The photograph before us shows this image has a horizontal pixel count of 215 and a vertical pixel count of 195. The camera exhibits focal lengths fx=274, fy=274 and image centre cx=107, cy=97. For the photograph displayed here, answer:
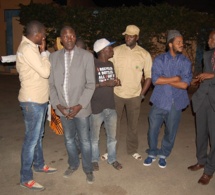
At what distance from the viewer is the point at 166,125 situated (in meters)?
4.47

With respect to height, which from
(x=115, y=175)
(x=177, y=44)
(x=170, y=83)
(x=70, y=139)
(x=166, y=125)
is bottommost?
(x=115, y=175)

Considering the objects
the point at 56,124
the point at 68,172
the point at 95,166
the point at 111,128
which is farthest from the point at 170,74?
the point at 56,124

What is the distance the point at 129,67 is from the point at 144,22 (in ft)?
22.0

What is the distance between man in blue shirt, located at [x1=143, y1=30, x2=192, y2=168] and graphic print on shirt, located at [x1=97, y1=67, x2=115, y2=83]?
663 mm

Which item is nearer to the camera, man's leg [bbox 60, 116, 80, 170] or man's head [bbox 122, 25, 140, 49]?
man's leg [bbox 60, 116, 80, 170]

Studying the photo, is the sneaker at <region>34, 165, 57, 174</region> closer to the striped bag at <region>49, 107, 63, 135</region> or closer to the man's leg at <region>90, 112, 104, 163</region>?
the man's leg at <region>90, 112, 104, 163</region>

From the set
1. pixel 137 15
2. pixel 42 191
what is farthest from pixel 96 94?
pixel 137 15

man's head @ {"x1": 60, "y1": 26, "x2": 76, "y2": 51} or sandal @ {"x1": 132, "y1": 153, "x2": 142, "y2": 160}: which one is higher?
man's head @ {"x1": 60, "y1": 26, "x2": 76, "y2": 51}

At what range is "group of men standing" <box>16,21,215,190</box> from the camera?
11.9 ft

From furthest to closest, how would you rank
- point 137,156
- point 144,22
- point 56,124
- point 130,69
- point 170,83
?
1. point 144,22
2. point 56,124
3. point 137,156
4. point 130,69
5. point 170,83

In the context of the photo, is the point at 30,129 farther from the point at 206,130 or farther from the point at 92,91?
the point at 206,130

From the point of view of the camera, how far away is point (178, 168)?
15.0 ft

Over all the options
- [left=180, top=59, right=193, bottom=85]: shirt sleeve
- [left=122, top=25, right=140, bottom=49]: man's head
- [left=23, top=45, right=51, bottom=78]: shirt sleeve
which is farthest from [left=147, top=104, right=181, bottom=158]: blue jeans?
[left=23, top=45, right=51, bottom=78]: shirt sleeve

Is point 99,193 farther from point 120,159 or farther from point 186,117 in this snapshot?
point 186,117
